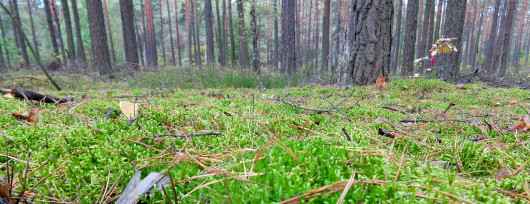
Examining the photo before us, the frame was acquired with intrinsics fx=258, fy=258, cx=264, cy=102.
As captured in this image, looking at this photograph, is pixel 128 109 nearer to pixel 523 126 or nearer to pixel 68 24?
pixel 523 126

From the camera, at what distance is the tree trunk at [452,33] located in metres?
6.48

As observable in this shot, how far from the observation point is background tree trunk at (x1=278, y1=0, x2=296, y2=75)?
10352 millimetres

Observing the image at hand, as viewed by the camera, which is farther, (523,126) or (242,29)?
(242,29)

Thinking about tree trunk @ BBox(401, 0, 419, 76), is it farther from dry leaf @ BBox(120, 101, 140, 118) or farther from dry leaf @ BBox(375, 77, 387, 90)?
dry leaf @ BBox(120, 101, 140, 118)

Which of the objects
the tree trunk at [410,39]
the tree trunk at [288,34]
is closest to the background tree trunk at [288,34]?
the tree trunk at [288,34]

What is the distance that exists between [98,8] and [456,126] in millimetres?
10637

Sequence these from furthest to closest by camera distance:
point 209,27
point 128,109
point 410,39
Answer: point 209,27
point 410,39
point 128,109

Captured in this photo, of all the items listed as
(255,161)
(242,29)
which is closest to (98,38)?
(242,29)

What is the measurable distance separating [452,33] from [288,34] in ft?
18.3

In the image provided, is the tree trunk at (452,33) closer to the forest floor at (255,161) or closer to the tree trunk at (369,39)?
the tree trunk at (369,39)

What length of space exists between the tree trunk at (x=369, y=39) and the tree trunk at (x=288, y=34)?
5753 mm

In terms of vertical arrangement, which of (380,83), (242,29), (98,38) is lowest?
(380,83)

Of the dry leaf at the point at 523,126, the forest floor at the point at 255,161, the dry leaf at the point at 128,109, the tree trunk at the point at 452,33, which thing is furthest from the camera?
the tree trunk at the point at 452,33

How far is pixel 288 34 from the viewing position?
1056 cm
